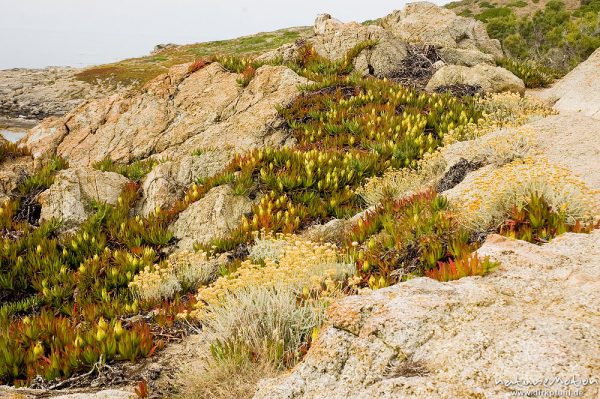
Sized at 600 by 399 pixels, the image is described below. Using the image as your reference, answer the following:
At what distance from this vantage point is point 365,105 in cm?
1287

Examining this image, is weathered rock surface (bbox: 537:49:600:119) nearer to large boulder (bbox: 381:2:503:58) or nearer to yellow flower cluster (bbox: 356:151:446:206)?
yellow flower cluster (bbox: 356:151:446:206)

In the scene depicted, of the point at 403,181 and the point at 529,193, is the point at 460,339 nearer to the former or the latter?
the point at 529,193

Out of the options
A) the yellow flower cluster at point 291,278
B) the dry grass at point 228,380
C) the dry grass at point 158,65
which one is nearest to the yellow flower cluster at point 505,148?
the yellow flower cluster at point 291,278


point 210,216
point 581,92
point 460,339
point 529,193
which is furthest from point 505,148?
point 581,92

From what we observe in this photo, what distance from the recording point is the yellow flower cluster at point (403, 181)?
26.2 ft

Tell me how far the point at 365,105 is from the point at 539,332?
35.8 feet

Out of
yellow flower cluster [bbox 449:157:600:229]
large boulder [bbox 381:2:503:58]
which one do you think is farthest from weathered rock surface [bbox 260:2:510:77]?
yellow flower cluster [bbox 449:157:600:229]

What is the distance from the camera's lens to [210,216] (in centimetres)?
816

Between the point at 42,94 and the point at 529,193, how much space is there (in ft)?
229

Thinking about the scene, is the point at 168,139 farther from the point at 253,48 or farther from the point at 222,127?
the point at 253,48

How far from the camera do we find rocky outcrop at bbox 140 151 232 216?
912 cm

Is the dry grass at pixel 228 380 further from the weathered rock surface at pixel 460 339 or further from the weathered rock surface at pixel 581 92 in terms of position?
the weathered rock surface at pixel 581 92

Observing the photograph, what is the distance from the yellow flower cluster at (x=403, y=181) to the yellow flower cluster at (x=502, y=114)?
1.19 metres

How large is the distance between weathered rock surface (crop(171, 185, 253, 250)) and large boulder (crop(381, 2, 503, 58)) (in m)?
15.3
